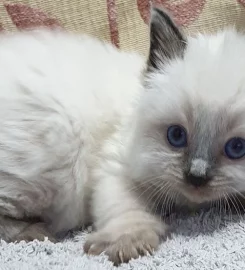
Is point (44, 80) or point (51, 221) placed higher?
point (44, 80)

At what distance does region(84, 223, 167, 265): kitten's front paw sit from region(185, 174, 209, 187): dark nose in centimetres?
16

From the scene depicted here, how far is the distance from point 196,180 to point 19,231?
19.6 inches

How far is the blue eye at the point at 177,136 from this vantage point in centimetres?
131

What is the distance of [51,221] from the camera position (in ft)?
5.06

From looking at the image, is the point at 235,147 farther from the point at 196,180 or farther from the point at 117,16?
the point at 117,16

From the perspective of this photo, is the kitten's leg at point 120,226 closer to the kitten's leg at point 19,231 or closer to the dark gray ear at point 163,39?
the kitten's leg at point 19,231

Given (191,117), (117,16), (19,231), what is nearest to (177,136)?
(191,117)

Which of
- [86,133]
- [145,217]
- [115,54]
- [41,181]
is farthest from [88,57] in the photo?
[145,217]

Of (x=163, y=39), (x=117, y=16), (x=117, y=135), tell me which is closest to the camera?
(x=163, y=39)

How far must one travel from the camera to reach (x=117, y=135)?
60.3 inches

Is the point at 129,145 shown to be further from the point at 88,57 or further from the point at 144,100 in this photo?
the point at 88,57

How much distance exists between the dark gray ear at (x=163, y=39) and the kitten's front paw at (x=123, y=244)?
0.43 meters

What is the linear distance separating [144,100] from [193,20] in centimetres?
73

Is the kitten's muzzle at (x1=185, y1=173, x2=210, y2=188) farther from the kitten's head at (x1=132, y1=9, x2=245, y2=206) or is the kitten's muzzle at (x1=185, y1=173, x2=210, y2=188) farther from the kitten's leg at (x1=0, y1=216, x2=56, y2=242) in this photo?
the kitten's leg at (x1=0, y1=216, x2=56, y2=242)
